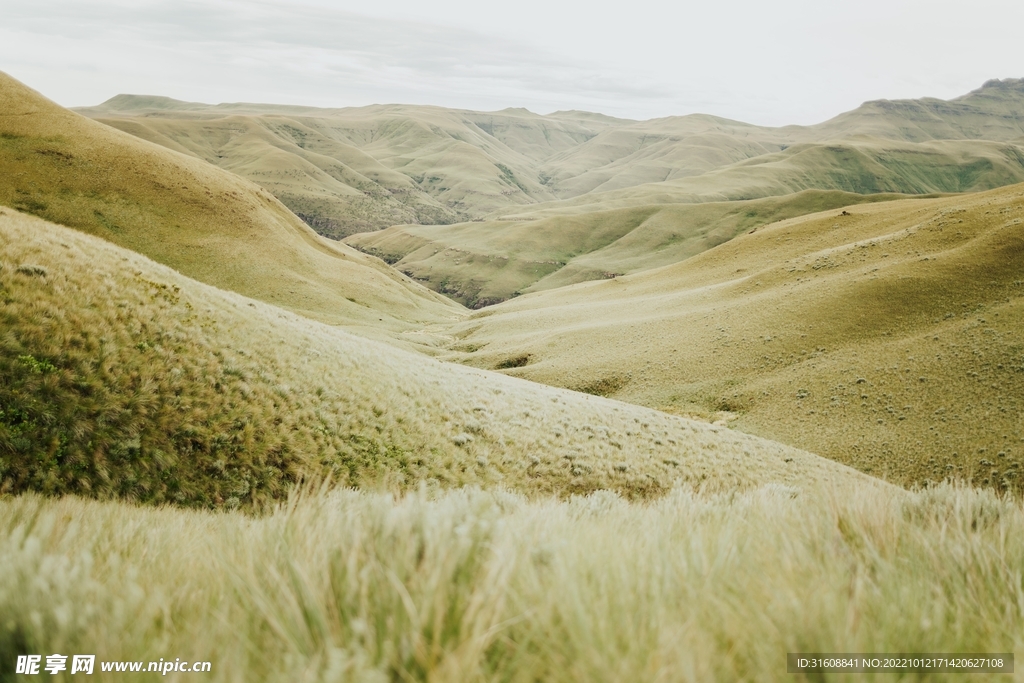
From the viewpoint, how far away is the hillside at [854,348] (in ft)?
116

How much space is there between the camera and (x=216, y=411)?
11.7 meters

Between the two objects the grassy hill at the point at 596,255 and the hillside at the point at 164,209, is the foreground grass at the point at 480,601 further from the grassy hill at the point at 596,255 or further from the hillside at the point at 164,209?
the grassy hill at the point at 596,255

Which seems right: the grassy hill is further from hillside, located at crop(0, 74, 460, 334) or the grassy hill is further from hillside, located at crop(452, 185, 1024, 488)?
hillside, located at crop(452, 185, 1024, 488)

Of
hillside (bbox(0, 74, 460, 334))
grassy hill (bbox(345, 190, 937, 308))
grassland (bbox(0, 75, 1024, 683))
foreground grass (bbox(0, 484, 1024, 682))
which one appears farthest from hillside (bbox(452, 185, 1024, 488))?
grassy hill (bbox(345, 190, 937, 308))

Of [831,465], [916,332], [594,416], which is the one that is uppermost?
[916,332]

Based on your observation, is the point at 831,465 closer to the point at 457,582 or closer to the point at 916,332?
the point at 916,332

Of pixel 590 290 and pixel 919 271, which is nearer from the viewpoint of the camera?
pixel 919 271

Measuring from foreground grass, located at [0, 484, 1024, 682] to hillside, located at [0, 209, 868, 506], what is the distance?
330cm

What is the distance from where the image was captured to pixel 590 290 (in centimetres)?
10056

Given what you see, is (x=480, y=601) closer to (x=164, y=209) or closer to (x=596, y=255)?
(x=164, y=209)

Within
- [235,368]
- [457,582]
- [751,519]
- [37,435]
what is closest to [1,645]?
[457,582]

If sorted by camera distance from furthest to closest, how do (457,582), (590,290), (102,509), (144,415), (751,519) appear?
(590,290)
(144,415)
(102,509)
(751,519)
(457,582)

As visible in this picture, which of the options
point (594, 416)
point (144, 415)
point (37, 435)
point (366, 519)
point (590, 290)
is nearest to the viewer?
point (366, 519)

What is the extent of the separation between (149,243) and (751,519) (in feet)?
247
